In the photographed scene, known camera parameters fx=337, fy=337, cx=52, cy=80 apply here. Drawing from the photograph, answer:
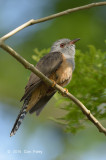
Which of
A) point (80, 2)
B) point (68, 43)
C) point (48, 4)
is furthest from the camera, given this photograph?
point (48, 4)

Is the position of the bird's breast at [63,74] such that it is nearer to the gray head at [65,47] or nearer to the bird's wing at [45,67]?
the bird's wing at [45,67]

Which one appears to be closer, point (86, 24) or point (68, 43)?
point (68, 43)

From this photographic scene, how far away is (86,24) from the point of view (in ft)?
24.3

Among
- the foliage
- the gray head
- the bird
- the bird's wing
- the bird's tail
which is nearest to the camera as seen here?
the foliage

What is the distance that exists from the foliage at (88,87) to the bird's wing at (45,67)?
554mm

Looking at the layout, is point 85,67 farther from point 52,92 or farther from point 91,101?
point 52,92

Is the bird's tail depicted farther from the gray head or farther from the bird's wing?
the gray head

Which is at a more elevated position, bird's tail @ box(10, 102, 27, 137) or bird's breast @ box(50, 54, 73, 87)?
bird's breast @ box(50, 54, 73, 87)

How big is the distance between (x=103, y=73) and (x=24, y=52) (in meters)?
3.64

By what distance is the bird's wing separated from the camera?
5.04 m

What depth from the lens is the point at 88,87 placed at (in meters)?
4.45

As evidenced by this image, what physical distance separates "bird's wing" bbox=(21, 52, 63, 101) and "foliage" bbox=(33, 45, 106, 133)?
55cm

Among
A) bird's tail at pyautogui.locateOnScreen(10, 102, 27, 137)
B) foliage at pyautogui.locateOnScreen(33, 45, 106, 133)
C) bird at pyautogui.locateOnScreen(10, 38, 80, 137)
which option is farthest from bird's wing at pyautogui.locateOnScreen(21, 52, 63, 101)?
foliage at pyautogui.locateOnScreen(33, 45, 106, 133)

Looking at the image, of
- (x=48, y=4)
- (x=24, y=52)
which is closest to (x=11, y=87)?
(x=24, y=52)
